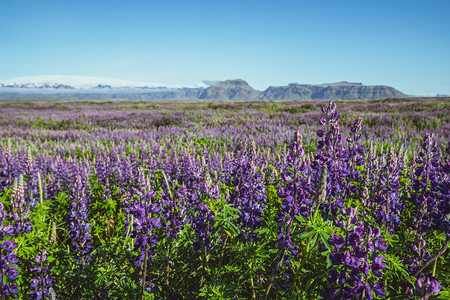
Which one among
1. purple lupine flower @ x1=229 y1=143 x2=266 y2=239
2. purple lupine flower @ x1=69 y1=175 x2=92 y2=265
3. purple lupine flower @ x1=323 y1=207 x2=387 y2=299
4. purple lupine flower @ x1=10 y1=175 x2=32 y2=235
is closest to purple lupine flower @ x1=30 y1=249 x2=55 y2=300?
purple lupine flower @ x1=69 y1=175 x2=92 y2=265

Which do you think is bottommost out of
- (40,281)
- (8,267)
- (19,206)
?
(40,281)

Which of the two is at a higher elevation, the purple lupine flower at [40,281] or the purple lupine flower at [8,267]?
the purple lupine flower at [8,267]

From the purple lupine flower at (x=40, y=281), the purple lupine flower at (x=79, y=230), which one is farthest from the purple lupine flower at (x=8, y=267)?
the purple lupine flower at (x=79, y=230)

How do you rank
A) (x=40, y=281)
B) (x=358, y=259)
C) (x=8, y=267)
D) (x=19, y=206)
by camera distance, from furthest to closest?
1. (x=19, y=206)
2. (x=40, y=281)
3. (x=8, y=267)
4. (x=358, y=259)

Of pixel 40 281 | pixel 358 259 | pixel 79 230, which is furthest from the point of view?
pixel 79 230

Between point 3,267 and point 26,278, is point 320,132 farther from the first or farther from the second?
point 26,278

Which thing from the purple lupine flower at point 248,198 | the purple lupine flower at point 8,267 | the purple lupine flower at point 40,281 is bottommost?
the purple lupine flower at point 40,281

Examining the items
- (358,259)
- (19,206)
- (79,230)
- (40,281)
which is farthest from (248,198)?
(19,206)

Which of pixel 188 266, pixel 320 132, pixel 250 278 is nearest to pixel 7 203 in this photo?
pixel 188 266

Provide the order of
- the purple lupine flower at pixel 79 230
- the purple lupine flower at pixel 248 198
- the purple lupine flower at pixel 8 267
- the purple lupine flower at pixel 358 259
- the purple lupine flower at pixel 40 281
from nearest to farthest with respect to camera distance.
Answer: the purple lupine flower at pixel 358 259 → the purple lupine flower at pixel 8 267 → the purple lupine flower at pixel 40 281 → the purple lupine flower at pixel 248 198 → the purple lupine flower at pixel 79 230

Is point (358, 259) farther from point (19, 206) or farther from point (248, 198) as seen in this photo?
point (19, 206)

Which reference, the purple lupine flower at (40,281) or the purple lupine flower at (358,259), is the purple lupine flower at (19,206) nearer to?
the purple lupine flower at (40,281)

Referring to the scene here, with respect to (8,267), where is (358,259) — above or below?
above

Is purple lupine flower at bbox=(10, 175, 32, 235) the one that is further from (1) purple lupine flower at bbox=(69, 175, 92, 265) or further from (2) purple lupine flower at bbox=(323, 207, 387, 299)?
(2) purple lupine flower at bbox=(323, 207, 387, 299)
